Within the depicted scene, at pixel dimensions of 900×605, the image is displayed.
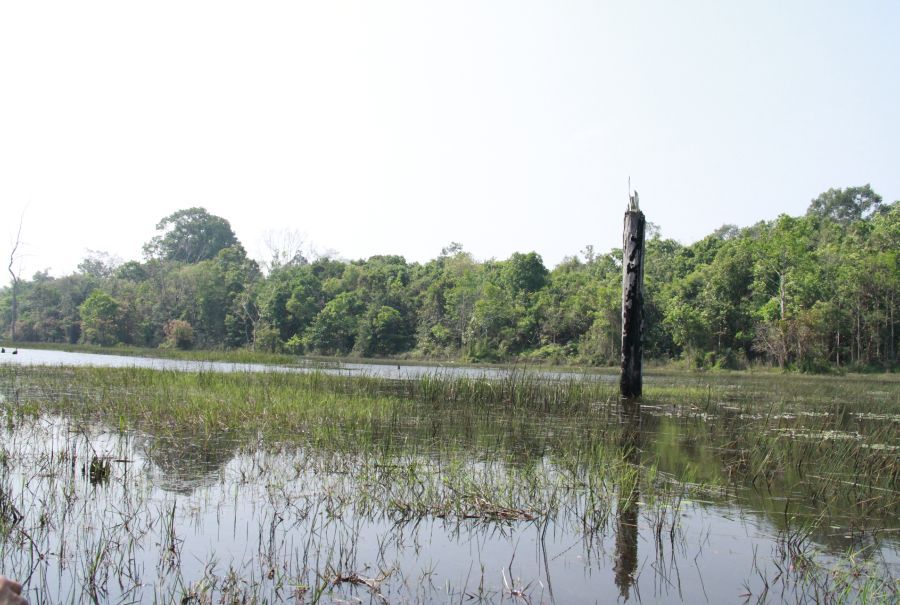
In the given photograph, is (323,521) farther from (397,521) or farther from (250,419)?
(250,419)

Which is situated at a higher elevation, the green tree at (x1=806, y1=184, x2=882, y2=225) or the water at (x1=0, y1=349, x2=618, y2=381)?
the green tree at (x1=806, y1=184, x2=882, y2=225)

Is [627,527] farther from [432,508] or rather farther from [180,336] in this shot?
[180,336]

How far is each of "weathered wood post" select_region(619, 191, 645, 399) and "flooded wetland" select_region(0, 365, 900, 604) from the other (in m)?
3.09

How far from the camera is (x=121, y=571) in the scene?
14.1ft

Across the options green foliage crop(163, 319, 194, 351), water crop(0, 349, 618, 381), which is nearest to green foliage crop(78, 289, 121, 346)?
green foliage crop(163, 319, 194, 351)

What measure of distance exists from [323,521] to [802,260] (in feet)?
137

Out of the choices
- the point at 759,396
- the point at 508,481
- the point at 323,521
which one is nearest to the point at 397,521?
the point at 323,521

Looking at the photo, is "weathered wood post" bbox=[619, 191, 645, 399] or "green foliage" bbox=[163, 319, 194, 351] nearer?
"weathered wood post" bbox=[619, 191, 645, 399]

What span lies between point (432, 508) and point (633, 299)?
894 cm

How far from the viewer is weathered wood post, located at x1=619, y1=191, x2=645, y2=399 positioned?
13.6m

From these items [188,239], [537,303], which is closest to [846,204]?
[537,303]

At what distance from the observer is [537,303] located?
5547cm

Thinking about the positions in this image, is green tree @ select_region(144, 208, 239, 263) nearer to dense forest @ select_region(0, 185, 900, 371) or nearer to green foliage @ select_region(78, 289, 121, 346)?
dense forest @ select_region(0, 185, 900, 371)

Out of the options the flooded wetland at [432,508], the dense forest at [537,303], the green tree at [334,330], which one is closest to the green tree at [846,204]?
the dense forest at [537,303]
